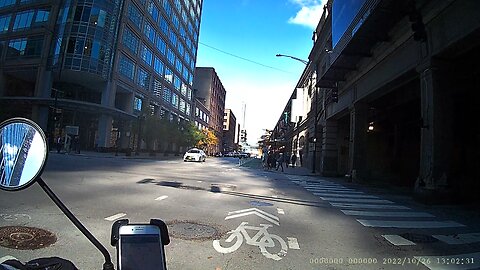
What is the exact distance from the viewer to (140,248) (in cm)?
198

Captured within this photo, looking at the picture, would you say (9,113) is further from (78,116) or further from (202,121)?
(202,121)

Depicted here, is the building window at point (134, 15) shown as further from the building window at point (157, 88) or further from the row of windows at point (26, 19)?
the building window at point (157, 88)

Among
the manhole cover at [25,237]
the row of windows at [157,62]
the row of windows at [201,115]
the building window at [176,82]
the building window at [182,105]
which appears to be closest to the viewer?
the manhole cover at [25,237]

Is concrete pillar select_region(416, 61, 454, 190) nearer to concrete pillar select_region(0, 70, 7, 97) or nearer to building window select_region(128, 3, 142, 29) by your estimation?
building window select_region(128, 3, 142, 29)

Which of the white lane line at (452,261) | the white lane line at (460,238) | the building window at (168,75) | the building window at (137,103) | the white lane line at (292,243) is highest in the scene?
the building window at (168,75)

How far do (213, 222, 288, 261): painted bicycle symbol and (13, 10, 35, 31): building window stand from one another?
5122 centimetres

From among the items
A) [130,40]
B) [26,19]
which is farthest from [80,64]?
[26,19]

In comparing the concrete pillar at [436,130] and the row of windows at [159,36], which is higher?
the row of windows at [159,36]

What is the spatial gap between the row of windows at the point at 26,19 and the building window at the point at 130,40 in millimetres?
10194

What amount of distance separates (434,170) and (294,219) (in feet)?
21.9

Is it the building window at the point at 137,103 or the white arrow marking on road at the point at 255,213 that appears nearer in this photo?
the white arrow marking on road at the point at 255,213

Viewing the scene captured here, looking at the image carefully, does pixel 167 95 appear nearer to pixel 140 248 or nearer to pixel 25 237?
pixel 25 237

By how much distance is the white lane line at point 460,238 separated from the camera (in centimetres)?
586

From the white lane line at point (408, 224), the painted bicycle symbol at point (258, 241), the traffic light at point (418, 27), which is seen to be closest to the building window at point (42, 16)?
the traffic light at point (418, 27)
